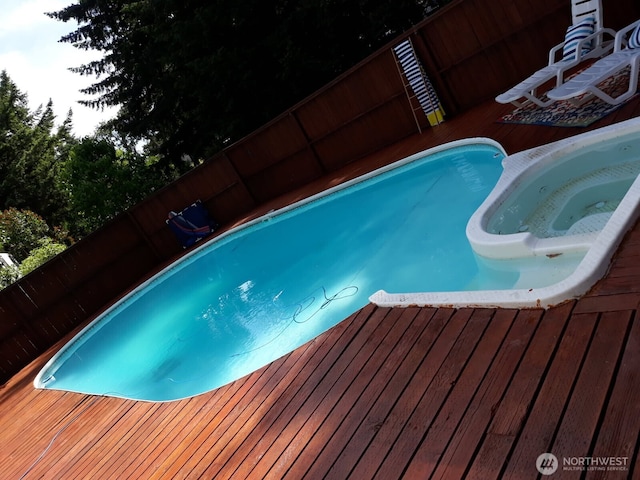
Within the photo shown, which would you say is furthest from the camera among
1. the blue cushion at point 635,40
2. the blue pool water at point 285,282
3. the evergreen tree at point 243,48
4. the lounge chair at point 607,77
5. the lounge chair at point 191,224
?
the evergreen tree at point 243,48

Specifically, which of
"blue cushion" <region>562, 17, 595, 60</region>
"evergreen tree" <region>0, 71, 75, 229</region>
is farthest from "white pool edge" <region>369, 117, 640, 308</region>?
"evergreen tree" <region>0, 71, 75, 229</region>

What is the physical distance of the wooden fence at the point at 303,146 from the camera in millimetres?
7090

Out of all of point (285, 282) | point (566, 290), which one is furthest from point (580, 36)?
point (285, 282)

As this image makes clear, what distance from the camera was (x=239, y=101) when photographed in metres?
13.5

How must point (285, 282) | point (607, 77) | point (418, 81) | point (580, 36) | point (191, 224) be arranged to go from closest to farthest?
point (607, 77) → point (580, 36) → point (285, 282) → point (418, 81) → point (191, 224)

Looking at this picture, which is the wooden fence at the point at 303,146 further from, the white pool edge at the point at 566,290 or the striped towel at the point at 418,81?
the white pool edge at the point at 566,290

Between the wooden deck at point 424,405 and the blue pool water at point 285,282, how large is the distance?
1.05 meters

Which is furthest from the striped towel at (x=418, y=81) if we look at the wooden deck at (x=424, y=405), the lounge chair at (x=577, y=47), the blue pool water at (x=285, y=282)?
the wooden deck at (x=424, y=405)

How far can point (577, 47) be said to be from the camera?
5609 mm

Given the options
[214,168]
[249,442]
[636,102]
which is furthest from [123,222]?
[636,102]

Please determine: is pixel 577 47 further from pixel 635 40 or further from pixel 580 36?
pixel 635 40

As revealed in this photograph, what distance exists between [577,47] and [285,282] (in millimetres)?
4690

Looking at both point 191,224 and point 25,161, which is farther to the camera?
point 25,161

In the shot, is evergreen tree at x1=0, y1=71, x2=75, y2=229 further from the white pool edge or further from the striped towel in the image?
the white pool edge
